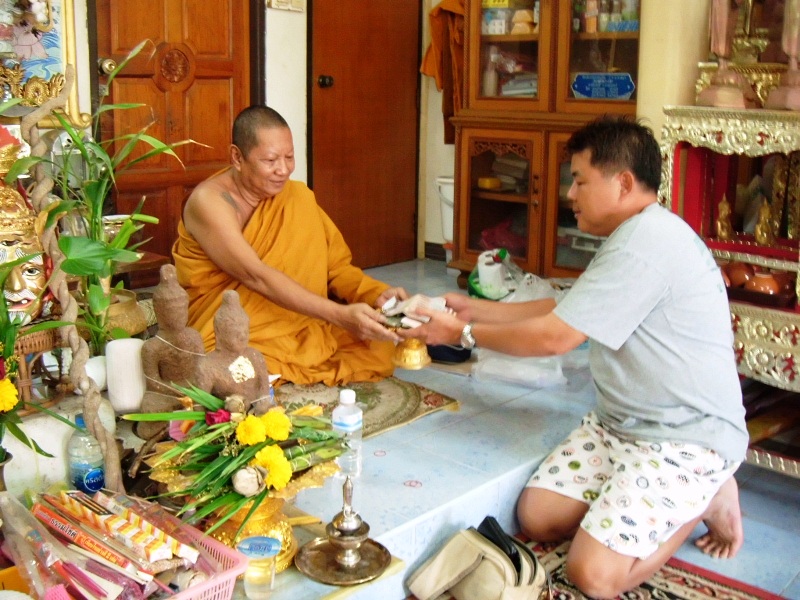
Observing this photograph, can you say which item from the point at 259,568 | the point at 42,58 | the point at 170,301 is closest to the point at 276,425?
the point at 259,568

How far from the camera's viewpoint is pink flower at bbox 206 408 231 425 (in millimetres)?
1947

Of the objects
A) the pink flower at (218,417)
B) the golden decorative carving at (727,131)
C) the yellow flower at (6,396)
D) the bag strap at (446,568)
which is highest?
the golden decorative carving at (727,131)

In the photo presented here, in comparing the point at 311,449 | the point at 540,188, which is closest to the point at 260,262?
the point at 311,449

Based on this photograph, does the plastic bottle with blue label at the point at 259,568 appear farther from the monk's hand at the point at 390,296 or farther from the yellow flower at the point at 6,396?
the monk's hand at the point at 390,296

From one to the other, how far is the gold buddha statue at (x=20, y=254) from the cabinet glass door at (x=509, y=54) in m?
2.93

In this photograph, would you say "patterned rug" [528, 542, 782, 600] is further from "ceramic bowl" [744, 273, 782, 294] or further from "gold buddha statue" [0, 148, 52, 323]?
"gold buddha statue" [0, 148, 52, 323]

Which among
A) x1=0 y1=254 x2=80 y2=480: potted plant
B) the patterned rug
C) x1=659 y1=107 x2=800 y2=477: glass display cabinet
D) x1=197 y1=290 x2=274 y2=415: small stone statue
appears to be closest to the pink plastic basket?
x1=197 y1=290 x2=274 y2=415: small stone statue

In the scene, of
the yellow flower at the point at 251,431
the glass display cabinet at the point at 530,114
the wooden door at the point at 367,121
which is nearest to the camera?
the yellow flower at the point at 251,431

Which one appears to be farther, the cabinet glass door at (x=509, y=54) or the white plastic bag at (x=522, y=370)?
the cabinet glass door at (x=509, y=54)

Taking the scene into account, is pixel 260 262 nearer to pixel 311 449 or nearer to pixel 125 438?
pixel 125 438

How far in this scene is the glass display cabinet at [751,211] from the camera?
270 centimetres

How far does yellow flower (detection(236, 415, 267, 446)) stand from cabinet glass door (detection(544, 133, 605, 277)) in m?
3.06

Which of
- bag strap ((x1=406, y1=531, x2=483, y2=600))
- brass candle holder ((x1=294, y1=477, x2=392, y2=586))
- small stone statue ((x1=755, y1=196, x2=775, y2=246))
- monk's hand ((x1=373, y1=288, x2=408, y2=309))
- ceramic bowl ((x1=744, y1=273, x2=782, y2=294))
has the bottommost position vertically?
bag strap ((x1=406, y1=531, x2=483, y2=600))

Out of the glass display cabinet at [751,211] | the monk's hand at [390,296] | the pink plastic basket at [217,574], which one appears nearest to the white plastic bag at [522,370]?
the monk's hand at [390,296]
